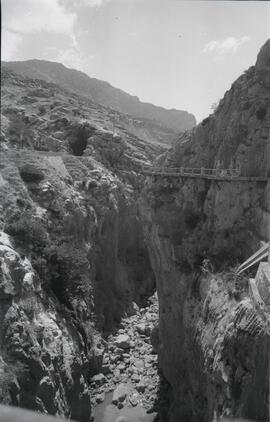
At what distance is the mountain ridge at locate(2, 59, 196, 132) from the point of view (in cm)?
12243

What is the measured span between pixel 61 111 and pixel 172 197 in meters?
35.0

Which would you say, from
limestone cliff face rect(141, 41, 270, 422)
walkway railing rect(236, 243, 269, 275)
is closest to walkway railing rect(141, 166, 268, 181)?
limestone cliff face rect(141, 41, 270, 422)

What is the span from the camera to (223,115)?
23.7 meters

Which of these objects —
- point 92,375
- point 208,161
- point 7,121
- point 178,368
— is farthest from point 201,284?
point 7,121

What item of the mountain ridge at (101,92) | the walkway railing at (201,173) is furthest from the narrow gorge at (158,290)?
the mountain ridge at (101,92)

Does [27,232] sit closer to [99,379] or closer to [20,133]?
[99,379]

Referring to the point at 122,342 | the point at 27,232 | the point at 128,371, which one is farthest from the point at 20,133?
the point at 128,371

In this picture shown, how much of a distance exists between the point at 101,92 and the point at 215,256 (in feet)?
384

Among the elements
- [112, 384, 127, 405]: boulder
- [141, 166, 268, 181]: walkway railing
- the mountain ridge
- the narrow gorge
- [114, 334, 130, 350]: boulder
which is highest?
the mountain ridge

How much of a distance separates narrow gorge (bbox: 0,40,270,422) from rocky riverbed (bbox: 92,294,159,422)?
0.29 ft

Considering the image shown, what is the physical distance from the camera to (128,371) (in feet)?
84.3

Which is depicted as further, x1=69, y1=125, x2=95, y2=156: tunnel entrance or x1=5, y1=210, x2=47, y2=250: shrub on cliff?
x1=69, y1=125, x2=95, y2=156: tunnel entrance

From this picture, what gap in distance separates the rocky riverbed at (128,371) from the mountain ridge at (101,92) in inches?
3769

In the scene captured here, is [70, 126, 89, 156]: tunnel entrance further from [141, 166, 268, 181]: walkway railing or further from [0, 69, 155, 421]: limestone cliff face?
[141, 166, 268, 181]: walkway railing
